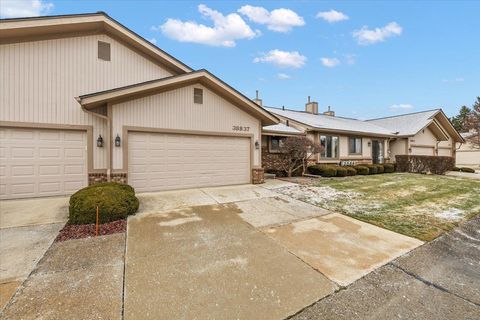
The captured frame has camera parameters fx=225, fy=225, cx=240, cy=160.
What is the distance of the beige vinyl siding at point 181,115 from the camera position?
787cm

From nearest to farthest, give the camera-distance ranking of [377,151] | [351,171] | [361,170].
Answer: [351,171], [361,170], [377,151]

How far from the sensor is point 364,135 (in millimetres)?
16922

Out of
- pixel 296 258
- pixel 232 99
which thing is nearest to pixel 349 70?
pixel 232 99

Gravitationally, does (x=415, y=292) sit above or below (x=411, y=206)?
below

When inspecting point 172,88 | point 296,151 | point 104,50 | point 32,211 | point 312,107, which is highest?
point 312,107

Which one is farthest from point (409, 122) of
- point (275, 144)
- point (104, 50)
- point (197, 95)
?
point (104, 50)

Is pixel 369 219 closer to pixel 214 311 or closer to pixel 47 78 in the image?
pixel 214 311

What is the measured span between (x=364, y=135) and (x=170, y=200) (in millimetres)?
15428

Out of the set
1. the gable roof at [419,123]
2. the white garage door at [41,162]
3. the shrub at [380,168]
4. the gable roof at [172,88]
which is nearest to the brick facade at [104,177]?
the white garage door at [41,162]

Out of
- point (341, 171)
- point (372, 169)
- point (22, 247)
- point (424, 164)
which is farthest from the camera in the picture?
point (424, 164)

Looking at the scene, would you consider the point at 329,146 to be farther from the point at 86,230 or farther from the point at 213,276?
the point at 86,230

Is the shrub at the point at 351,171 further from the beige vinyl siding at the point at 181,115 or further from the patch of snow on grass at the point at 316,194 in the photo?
the beige vinyl siding at the point at 181,115

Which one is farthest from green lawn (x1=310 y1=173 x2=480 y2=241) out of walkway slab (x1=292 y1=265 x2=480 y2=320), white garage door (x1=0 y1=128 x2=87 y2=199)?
white garage door (x1=0 y1=128 x2=87 y2=199)

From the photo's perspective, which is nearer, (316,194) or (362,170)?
(316,194)
